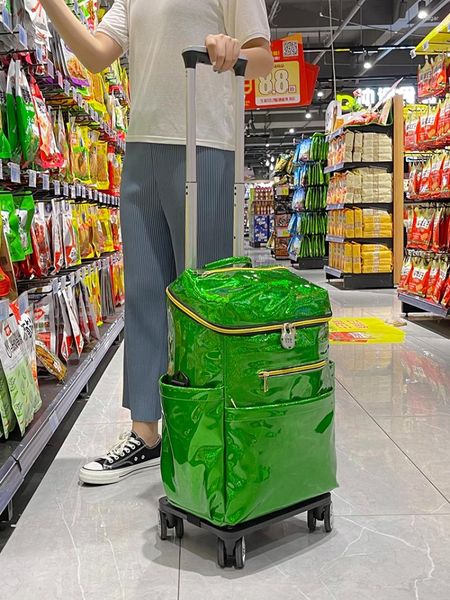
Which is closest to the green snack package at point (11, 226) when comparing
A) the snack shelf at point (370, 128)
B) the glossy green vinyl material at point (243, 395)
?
the glossy green vinyl material at point (243, 395)

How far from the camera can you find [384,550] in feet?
5.64

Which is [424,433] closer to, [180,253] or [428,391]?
[428,391]

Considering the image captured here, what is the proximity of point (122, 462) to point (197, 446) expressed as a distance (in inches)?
26.6

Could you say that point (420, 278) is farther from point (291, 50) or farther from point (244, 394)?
point (291, 50)

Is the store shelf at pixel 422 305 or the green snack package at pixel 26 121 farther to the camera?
the store shelf at pixel 422 305

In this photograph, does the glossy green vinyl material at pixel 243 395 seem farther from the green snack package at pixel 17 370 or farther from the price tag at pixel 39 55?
the price tag at pixel 39 55

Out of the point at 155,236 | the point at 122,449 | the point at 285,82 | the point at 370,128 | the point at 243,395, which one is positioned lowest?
the point at 122,449

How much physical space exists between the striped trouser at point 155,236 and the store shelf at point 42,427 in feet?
0.91

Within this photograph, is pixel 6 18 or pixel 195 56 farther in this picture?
pixel 6 18

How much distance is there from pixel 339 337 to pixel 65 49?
2.62 meters

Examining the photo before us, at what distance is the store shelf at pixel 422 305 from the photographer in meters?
5.05

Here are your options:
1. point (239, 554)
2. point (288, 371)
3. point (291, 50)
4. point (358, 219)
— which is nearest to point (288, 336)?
point (288, 371)

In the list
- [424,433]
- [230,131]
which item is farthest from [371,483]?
[230,131]

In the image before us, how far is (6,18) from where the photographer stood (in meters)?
2.26
